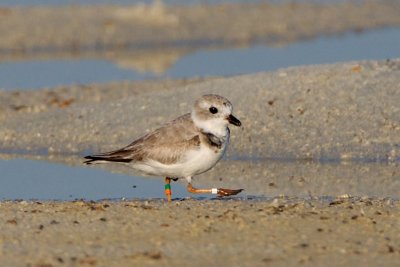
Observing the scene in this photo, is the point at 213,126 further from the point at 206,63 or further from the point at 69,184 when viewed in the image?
the point at 206,63

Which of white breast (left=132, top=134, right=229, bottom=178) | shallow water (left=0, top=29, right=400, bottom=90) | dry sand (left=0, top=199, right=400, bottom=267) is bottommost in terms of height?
Answer: dry sand (left=0, top=199, right=400, bottom=267)

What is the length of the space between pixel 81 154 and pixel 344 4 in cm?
2227

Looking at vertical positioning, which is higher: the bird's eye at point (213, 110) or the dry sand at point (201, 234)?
the bird's eye at point (213, 110)

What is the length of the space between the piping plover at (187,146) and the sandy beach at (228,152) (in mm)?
342

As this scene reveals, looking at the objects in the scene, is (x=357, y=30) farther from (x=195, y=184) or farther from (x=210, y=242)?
(x=210, y=242)

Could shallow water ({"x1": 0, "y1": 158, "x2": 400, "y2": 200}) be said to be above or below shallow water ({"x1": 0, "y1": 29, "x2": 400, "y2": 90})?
below

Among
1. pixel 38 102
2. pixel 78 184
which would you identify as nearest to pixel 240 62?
pixel 38 102

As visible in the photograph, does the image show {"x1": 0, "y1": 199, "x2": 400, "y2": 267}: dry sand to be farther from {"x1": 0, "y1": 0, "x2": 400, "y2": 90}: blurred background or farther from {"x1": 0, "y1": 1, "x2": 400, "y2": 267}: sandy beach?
{"x1": 0, "y1": 0, "x2": 400, "y2": 90}: blurred background

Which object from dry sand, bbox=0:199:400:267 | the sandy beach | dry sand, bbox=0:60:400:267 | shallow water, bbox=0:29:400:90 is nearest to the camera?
dry sand, bbox=0:199:400:267

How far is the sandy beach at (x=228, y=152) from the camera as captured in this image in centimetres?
934

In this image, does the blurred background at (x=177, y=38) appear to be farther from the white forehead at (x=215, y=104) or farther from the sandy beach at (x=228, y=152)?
the white forehead at (x=215, y=104)

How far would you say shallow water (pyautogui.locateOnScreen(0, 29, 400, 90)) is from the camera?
2508 centimetres

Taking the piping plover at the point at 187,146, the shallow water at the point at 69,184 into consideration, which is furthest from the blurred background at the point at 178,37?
the piping plover at the point at 187,146

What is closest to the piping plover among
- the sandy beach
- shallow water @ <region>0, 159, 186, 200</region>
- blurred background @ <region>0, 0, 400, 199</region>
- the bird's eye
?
the bird's eye
